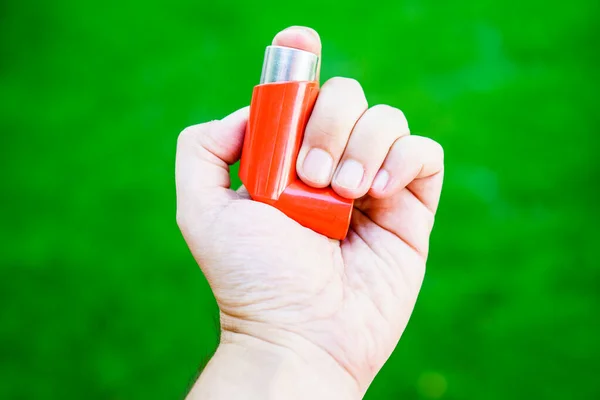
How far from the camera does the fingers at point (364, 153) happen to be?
2.95 ft

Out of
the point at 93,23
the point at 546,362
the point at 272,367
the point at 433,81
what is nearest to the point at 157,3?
the point at 93,23

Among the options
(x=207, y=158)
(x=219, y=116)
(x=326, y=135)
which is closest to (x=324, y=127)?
(x=326, y=135)

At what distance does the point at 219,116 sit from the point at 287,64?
119 cm

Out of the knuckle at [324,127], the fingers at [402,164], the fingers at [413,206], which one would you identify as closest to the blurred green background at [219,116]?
the fingers at [413,206]

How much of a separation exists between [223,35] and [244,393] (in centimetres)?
168

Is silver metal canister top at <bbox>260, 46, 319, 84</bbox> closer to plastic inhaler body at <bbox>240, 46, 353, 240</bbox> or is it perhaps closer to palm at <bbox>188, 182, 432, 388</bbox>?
plastic inhaler body at <bbox>240, 46, 353, 240</bbox>

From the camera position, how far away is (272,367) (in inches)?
33.5

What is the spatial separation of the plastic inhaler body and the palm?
1.5 inches

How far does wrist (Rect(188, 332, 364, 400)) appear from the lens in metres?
0.83

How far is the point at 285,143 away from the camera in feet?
2.93

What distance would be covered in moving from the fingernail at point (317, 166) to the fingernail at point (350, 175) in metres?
0.02

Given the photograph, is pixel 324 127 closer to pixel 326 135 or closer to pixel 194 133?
pixel 326 135

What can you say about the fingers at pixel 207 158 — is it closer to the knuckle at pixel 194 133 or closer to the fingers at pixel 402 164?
the knuckle at pixel 194 133

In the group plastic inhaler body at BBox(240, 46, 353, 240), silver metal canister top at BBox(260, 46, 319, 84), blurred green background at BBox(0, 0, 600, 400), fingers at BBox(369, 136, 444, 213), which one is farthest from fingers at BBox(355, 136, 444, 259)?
blurred green background at BBox(0, 0, 600, 400)
